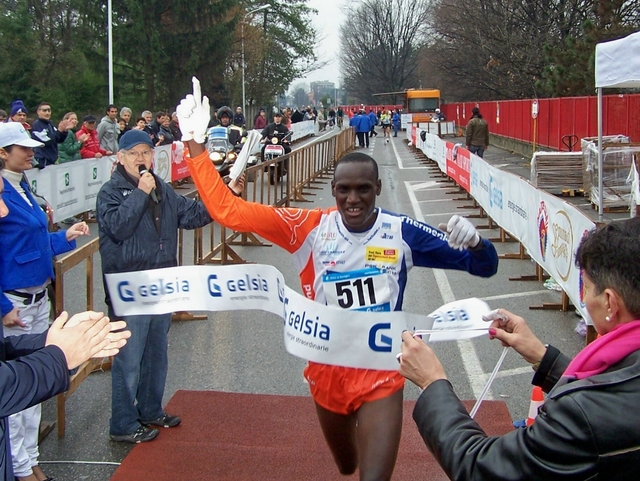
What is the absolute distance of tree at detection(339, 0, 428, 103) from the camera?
108 m

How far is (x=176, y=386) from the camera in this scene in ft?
21.2

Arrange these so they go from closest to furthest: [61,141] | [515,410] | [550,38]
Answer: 1. [515,410]
2. [61,141]
3. [550,38]

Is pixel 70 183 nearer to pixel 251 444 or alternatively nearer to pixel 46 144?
pixel 46 144

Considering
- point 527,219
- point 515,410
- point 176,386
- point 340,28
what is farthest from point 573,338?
point 340,28

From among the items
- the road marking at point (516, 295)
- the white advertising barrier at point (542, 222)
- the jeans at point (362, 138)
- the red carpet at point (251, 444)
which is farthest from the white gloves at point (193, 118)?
the jeans at point (362, 138)

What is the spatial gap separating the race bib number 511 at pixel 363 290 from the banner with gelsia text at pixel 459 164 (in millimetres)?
13396

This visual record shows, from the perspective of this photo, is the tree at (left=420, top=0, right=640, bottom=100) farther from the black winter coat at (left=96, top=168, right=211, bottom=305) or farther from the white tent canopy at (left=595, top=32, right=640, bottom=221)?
the black winter coat at (left=96, top=168, right=211, bottom=305)

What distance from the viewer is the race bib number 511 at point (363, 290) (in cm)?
380

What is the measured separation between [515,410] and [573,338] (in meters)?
2.03

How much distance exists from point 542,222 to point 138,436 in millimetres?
5895

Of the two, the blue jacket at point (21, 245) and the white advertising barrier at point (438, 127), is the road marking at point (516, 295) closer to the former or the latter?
the blue jacket at point (21, 245)

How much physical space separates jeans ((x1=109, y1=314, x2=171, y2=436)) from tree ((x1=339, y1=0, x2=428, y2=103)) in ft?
345

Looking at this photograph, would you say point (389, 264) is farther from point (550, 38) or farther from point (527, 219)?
point (550, 38)

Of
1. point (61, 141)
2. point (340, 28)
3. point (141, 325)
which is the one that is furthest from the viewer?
point (340, 28)
